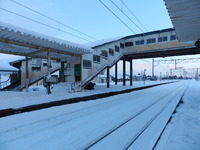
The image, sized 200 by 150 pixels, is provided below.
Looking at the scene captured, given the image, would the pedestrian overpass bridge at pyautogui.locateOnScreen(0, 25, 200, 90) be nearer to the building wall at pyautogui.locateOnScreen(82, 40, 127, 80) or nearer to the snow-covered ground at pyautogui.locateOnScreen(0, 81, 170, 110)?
the building wall at pyautogui.locateOnScreen(82, 40, 127, 80)

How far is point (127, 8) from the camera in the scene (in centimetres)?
925

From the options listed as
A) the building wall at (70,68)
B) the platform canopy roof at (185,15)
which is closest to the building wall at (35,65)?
the building wall at (70,68)

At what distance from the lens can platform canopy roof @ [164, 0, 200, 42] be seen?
18.3ft

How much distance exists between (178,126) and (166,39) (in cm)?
2116

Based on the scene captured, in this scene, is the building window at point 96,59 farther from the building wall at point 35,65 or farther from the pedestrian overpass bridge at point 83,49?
the building wall at point 35,65

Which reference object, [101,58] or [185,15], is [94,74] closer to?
[101,58]

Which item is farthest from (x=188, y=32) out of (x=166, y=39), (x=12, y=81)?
(x=12, y=81)

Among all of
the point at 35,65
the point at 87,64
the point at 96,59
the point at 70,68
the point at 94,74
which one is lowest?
the point at 94,74

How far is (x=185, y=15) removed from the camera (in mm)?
6430

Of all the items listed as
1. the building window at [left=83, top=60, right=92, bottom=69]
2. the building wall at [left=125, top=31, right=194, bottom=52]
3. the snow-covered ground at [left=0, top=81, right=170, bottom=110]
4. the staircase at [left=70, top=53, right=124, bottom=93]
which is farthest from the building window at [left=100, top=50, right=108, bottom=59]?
the snow-covered ground at [left=0, top=81, right=170, bottom=110]

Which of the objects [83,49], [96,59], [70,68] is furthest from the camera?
[96,59]

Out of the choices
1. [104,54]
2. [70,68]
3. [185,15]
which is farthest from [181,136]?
[104,54]

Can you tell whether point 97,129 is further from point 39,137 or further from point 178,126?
point 178,126

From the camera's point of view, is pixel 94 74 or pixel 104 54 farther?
pixel 104 54
